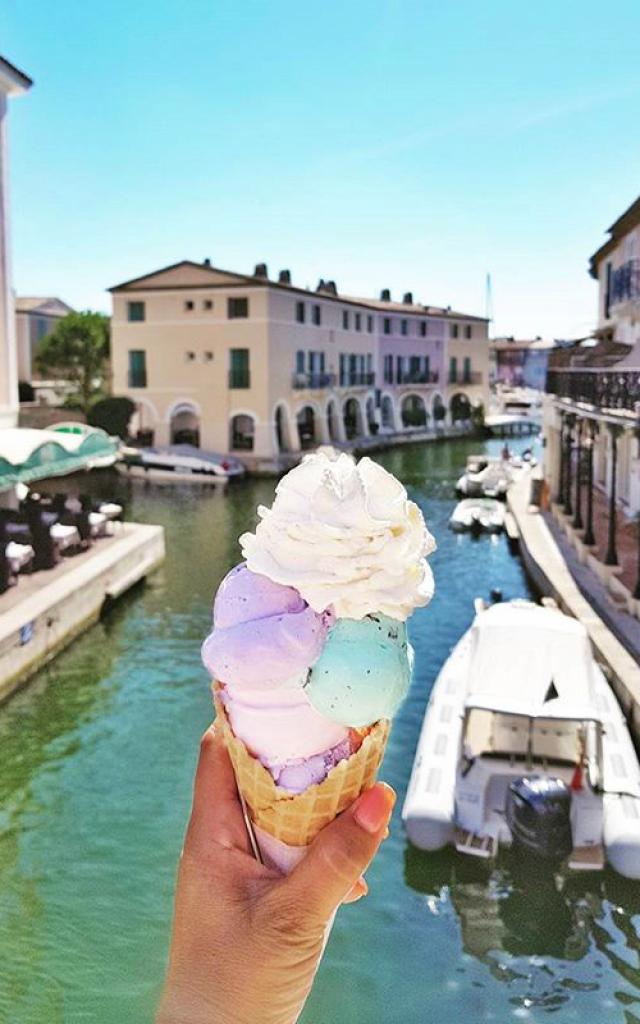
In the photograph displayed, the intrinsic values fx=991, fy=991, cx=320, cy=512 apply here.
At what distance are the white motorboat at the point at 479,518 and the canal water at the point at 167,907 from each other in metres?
18.4

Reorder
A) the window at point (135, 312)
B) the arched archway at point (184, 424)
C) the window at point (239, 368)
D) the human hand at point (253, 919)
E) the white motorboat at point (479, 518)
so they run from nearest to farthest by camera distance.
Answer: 1. the human hand at point (253, 919)
2. the white motorboat at point (479, 518)
3. the window at point (239, 368)
4. the arched archway at point (184, 424)
5. the window at point (135, 312)

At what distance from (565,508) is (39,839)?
22.3m

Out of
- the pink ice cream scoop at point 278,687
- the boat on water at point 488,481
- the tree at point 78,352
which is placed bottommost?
the boat on water at point 488,481

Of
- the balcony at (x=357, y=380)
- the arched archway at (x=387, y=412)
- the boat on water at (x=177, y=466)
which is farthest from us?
the arched archway at (x=387, y=412)

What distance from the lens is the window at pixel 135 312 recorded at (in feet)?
177

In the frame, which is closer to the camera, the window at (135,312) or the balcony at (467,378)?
the window at (135,312)

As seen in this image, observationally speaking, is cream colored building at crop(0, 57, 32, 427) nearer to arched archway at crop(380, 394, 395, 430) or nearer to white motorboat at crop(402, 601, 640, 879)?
white motorboat at crop(402, 601, 640, 879)

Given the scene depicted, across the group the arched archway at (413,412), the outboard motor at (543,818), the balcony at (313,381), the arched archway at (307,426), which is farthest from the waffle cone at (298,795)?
the arched archway at (413,412)

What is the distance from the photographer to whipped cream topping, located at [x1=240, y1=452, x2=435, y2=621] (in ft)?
10.2

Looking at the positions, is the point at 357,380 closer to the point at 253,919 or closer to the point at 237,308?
the point at 237,308

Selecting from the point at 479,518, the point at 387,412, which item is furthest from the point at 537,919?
the point at 387,412

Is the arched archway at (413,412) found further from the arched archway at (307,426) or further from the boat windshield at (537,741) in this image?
the boat windshield at (537,741)

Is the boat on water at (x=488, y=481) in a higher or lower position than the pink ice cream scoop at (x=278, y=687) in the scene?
lower

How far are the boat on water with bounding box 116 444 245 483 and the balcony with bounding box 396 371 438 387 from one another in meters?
24.8
